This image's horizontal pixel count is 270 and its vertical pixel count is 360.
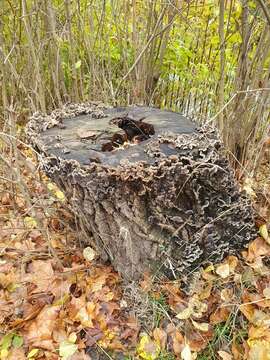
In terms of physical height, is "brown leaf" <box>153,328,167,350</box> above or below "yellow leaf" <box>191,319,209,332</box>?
below

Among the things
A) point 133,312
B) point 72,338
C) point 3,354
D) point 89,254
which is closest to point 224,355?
point 133,312

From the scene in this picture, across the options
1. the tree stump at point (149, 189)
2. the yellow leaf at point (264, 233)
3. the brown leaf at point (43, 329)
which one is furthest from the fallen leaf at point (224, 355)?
the brown leaf at point (43, 329)

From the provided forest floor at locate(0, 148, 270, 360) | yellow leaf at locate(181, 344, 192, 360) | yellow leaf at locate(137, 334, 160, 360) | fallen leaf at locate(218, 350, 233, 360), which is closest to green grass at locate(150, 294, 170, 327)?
forest floor at locate(0, 148, 270, 360)

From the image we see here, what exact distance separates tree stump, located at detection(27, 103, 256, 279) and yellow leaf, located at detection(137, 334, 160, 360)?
0.38 meters

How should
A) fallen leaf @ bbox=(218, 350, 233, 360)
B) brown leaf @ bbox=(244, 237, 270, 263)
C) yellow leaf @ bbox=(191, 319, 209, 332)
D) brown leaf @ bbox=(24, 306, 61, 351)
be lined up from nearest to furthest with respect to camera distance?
fallen leaf @ bbox=(218, 350, 233, 360), yellow leaf @ bbox=(191, 319, 209, 332), brown leaf @ bbox=(24, 306, 61, 351), brown leaf @ bbox=(244, 237, 270, 263)

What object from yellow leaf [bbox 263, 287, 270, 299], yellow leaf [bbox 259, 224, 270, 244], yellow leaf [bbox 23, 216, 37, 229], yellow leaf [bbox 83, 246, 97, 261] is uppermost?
yellow leaf [bbox 259, 224, 270, 244]

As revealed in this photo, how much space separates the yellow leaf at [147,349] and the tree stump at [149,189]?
1.25 ft

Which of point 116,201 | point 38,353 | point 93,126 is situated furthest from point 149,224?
point 38,353

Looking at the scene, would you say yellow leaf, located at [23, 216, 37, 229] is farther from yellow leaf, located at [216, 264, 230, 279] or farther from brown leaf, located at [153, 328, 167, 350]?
yellow leaf, located at [216, 264, 230, 279]

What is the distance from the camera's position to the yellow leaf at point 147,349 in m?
1.93

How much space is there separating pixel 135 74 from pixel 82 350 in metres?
2.81

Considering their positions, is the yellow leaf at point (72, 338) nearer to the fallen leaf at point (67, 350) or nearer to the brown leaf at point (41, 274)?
the fallen leaf at point (67, 350)

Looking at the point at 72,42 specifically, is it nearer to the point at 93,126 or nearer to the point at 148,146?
the point at 93,126

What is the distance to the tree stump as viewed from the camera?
185 centimetres
